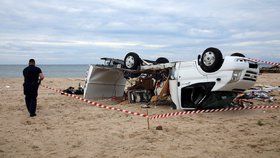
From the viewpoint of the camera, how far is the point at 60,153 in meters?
6.91

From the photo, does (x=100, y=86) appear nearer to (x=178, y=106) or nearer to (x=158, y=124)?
(x=178, y=106)

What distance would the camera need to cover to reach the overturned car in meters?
10.7

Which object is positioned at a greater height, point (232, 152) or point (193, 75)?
point (193, 75)

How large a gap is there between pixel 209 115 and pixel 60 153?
5.51 meters

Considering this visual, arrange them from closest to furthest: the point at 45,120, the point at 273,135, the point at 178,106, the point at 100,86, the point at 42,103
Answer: the point at 273,135
the point at 45,120
the point at 178,106
the point at 42,103
the point at 100,86

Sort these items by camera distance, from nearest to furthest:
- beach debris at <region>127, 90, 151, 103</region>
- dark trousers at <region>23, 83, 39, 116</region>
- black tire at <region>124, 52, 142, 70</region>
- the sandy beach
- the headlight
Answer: the sandy beach, the headlight, dark trousers at <region>23, 83, 39, 116</region>, black tire at <region>124, 52, 142, 70</region>, beach debris at <region>127, 90, 151, 103</region>

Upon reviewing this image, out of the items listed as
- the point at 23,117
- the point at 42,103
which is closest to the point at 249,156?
the point at 23,117

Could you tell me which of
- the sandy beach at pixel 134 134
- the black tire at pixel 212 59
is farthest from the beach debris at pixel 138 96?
the black tire at pixel 212 59

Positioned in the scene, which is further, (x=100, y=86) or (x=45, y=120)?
(x=100, y=86)

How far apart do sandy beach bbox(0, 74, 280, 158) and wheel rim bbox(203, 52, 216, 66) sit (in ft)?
5.07

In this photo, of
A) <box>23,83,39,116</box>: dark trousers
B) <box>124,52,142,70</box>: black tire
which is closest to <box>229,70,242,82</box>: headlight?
<box>124,52,142,70</box>: black tire

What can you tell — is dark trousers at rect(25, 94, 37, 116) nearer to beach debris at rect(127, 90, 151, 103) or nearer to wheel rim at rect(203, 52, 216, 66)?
beach debris at rect(127, 90, 151, 103)

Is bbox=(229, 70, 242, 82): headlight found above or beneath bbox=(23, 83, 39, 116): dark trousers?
above

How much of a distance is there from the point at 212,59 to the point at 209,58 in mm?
98
